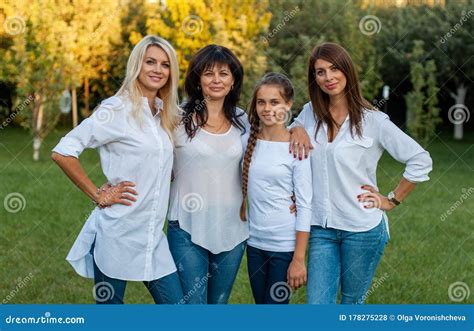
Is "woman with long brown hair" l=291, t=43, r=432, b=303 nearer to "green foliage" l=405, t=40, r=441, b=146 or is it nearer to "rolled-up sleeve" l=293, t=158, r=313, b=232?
"rolled-up sleeve" l=293, t=158, r=313, b=232

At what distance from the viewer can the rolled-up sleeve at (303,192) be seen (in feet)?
10.8

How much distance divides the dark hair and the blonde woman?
0.09 meters

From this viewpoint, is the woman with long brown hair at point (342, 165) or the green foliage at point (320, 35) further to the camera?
the green foliage at point (320, 35)

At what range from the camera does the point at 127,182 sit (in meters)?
3.21

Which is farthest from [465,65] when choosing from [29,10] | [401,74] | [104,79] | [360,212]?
[360,212]

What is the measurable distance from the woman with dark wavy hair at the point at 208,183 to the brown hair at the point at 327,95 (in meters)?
0.36

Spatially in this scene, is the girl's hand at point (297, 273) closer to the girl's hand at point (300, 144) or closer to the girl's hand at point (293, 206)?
the girl's hand at point (293, 206)

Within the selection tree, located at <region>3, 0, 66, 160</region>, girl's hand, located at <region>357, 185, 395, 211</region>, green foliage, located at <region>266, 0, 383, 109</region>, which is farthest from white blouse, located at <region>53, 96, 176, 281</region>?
green foliage, located at <region>266, 0, 383, 109</region>

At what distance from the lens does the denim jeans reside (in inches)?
130

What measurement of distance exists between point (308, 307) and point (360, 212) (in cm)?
53

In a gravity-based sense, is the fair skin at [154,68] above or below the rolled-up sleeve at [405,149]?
above

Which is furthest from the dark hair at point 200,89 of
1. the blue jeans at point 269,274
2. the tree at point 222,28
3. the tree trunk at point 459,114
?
the tree trunk at point 459,114

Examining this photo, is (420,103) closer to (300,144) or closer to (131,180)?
(300,144)

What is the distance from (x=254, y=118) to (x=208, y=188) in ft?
1.40
